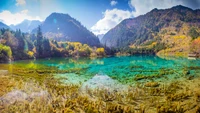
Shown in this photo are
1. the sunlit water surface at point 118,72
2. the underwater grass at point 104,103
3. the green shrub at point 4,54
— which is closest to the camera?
the underwater grass at point 104,103

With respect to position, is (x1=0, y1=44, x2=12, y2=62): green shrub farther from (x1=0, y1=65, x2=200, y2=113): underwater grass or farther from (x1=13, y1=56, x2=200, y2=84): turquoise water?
(x1=0, y1=65, x2=200, y2=113): underwater grass

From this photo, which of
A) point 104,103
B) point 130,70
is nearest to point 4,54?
point 130,70

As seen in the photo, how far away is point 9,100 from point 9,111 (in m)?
1.66

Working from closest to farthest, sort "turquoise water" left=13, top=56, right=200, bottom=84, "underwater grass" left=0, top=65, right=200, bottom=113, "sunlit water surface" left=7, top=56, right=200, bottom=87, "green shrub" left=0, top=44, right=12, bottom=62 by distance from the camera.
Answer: "underwater grass" left=0, top=65, right=200, bottom=113, "sunlit water surface" left=7, top=56, right=200, bottom=87, "turquoise water" left=13, top=56, right=200, bottom=84, "green shrub" left=0, top=44, right=12, bottom=62

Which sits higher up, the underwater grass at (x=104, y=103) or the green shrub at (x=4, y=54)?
the green shrub at (x=4, y=54)

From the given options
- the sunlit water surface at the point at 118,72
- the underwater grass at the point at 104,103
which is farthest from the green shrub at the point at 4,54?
the underwater grass at the point at 104,103

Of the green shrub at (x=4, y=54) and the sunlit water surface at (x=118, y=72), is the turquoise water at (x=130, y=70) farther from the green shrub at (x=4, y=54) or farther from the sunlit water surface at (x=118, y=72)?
the green shrub at (x=4, y=54)

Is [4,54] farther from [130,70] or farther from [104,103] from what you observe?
[104,103]

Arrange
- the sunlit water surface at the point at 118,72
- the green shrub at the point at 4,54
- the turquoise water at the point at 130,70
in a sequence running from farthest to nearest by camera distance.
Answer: the green shrub at the point at 4,54 → the turquoise water at the point at 130,70 → the sunlit water surface at the point at 118,72

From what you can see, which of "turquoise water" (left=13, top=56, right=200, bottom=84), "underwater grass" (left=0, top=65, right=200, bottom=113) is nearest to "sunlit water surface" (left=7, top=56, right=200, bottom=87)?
"turquoise water" (left=13, top=56, right=200, bottom=84)

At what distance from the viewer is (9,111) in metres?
8.73

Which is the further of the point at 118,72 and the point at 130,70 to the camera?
the point at 130,70

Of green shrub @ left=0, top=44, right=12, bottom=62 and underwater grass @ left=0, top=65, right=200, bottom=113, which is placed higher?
green shrub @ left=0, top=44, right=12, bottom=62

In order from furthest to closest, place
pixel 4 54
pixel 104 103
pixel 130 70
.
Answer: pixel 4 54 → pixel 130 70 → pixel 104 103
